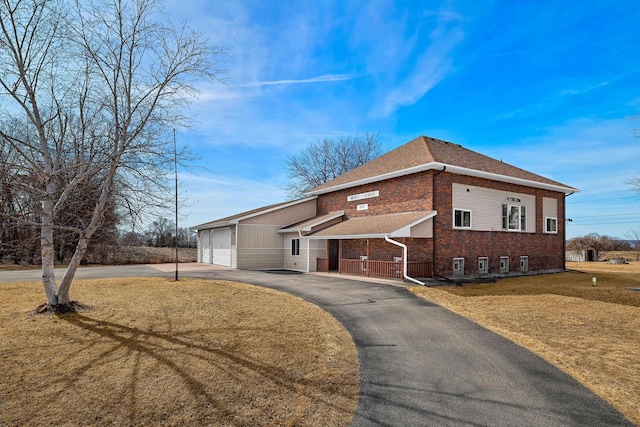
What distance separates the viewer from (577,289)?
14.3 m

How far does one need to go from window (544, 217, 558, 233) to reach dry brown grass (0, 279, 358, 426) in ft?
66.5

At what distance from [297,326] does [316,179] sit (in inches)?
1410

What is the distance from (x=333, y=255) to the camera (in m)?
23.2

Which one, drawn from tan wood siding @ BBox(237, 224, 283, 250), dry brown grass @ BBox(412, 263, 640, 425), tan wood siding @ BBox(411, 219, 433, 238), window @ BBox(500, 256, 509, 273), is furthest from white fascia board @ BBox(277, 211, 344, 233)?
window @ BBox(500, 256, 509, 273)

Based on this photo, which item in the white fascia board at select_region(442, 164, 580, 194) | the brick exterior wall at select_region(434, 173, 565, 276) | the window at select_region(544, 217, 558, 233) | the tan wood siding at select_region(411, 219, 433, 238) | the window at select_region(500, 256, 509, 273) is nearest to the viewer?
the tan wood siding at select_region(411, 219, 433, 238)

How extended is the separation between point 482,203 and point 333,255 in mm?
9427

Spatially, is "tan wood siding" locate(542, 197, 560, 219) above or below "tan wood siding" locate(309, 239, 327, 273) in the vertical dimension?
above

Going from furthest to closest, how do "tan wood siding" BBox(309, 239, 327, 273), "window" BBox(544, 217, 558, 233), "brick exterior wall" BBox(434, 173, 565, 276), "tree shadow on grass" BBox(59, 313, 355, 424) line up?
"window" BBox(544, 217, 558, 233) < "tan wood siding" BBox(309, 239, 327, 273) < "brick exterior wall" BBox(434, 173, 565, 276) < "tree shadow on grass" BBox(59, 313, 355, 424)

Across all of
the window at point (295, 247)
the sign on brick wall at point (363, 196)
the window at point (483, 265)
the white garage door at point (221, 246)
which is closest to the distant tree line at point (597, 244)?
the window at point (483, 265)

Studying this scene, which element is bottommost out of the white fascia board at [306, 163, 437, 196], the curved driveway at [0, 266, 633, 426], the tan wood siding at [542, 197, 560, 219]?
the curved driveway at [0, 266, 633, 426]

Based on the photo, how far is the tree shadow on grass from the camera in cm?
475

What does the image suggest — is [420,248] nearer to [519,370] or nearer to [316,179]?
[519,370]

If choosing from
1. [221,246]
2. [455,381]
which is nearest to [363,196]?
[221,246]

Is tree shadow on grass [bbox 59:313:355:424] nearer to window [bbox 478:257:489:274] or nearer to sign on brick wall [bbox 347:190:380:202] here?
sign on brick wall [bbox 347:190:380:202]
